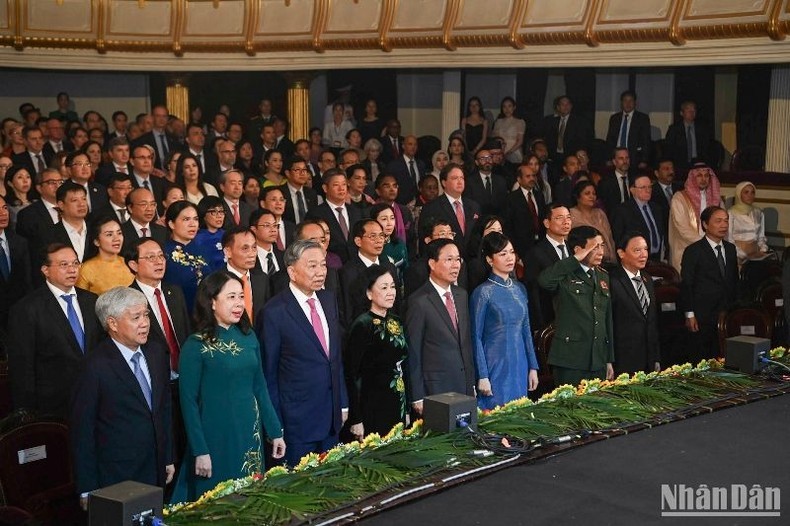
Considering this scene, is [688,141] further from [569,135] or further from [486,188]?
[486,188]

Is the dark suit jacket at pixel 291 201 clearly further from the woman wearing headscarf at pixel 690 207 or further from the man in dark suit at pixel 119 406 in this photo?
the man in dark suit at pixel 119 406

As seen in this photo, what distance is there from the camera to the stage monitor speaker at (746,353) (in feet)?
19.3

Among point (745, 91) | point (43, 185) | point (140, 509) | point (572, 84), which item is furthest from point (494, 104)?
point (140, 509)

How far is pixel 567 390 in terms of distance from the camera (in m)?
5.38

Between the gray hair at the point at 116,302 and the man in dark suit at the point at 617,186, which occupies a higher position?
the man in dark suit at the point at 617,186

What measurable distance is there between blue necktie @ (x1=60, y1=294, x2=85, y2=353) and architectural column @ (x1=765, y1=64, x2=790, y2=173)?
7.74 metres

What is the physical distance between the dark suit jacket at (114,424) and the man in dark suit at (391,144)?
8.66 meters

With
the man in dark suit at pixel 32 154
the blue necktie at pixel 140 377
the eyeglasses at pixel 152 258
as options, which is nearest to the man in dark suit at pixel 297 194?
the man in dark suit at pixel 32 154

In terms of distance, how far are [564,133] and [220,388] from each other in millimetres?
9144

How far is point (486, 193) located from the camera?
35.6ft

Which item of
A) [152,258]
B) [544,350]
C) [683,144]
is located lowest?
[544,350]

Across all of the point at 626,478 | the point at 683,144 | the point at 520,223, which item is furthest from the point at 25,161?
the point at 626,478

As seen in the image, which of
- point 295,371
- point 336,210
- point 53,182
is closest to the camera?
point 295,371

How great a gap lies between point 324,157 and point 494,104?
19.0 ft
